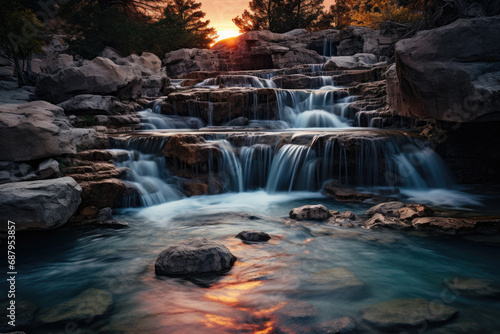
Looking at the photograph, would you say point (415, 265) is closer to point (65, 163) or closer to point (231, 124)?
point (65, 163)

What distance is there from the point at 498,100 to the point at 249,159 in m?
5.50

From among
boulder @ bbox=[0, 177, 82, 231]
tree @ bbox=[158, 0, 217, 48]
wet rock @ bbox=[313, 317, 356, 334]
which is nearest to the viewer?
wet rock @ bbox=[313, 317, 356, 334]

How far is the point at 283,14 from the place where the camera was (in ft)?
111

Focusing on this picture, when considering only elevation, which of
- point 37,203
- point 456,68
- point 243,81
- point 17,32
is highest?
point 17,32

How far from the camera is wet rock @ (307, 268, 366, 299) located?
3214 millimetres

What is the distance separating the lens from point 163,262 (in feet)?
12.1

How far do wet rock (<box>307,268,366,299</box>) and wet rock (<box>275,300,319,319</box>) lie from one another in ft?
1.13

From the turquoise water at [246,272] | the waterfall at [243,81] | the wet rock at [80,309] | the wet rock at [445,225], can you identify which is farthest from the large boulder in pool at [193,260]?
the waterfall at [243,81]

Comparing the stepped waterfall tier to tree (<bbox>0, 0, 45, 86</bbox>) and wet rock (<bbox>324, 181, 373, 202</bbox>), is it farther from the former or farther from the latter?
tree (<bbox>0, 0, 45, 86</bbox>)

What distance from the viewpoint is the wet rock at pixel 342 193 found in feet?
23.4

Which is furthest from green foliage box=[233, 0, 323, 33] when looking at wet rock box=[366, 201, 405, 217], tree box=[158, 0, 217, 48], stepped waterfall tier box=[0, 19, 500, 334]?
wet rock box=[366, 201, 405, 217]

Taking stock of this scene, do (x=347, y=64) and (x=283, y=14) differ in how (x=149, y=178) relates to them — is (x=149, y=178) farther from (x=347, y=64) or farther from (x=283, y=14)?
(x=283, y=14)

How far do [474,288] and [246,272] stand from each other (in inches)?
94.1

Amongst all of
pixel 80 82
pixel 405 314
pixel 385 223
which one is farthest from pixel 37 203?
pixel 80 82
